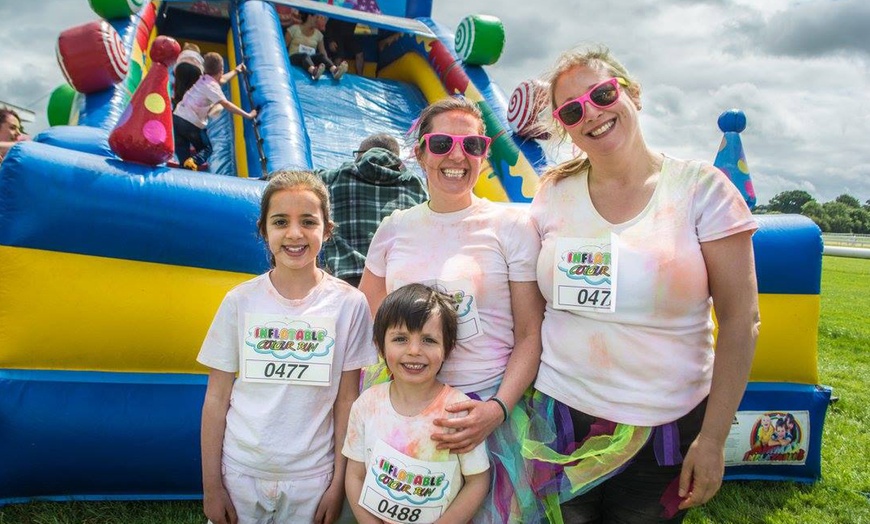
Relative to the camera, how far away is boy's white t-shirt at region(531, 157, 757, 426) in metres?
1.35

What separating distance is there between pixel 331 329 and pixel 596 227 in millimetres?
726

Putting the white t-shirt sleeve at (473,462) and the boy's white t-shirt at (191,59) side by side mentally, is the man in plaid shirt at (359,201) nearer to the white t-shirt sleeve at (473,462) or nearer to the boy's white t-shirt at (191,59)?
the white t-shirt sleeve at (473,462)

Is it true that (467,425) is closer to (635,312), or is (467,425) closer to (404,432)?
(404,432)

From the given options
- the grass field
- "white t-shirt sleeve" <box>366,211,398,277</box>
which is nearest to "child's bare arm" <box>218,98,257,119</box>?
the grass field

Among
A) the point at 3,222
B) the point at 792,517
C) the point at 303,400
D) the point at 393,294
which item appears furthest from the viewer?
the point at 792,517

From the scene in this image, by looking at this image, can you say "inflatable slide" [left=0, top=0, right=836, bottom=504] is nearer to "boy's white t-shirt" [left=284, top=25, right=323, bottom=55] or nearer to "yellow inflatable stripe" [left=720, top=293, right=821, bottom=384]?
"yellow inflatable stripe" [left=720, top=293, right=821, bottom=384]

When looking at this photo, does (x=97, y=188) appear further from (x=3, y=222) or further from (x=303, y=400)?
(x=303, y=400)

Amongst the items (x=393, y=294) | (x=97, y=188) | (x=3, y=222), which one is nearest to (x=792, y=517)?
(x=393, y=294)

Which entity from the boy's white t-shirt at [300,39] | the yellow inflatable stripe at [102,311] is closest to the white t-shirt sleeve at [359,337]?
the yellow inflatable stripe at [102,311]

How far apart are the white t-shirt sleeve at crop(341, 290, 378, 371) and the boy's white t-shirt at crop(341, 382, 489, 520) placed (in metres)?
0.13

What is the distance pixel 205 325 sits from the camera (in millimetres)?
2396

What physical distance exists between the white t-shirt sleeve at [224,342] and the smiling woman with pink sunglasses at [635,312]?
31.8 inches

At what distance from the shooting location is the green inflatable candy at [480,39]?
5.77 m

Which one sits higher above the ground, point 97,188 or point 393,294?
point 97,188
